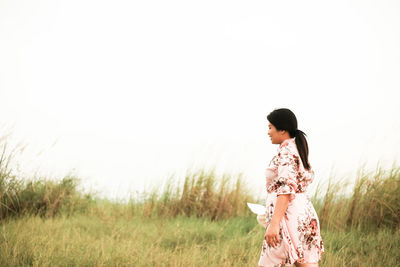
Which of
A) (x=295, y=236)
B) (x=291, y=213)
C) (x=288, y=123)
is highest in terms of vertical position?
(x=288, y=123)

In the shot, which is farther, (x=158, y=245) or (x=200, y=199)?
(x=200, y=199)

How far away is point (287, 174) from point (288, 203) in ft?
0.66

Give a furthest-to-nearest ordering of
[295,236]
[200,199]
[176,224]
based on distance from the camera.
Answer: [200,199] → [176,224] → [295,236]

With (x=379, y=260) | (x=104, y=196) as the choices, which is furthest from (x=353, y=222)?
(x=104, y=196)

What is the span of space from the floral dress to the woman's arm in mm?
44

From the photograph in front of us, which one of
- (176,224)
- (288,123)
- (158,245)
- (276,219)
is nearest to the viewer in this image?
Result: (276,219)

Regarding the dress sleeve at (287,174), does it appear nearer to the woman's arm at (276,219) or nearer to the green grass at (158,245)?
the woman's arm at (276,219)

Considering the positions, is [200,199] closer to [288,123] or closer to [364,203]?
[364,203]

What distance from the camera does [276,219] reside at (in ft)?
7.51

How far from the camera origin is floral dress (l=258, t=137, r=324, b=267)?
2369mm

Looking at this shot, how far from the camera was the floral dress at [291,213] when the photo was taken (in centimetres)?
237

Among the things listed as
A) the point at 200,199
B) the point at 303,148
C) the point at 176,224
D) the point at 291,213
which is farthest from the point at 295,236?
the point at 200,199

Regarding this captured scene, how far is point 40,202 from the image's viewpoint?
6656mm

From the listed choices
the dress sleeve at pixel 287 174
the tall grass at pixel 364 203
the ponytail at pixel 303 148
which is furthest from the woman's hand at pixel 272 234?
the tall grass at pixel 364 203
